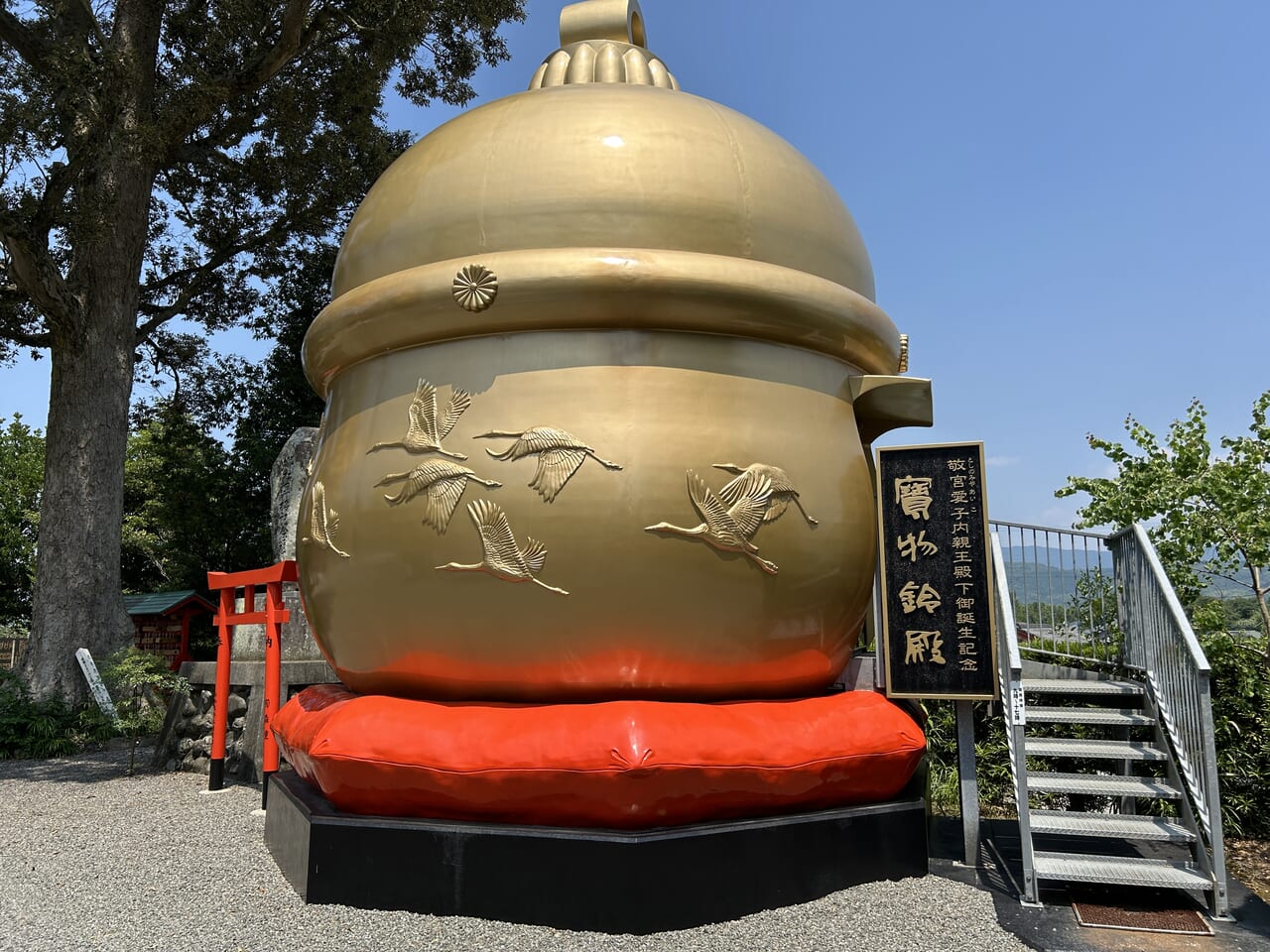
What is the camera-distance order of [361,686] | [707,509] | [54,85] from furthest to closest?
1. [54,85]
2. [361,686]
3. [707,509]

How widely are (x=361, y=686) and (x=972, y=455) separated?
4.30 m

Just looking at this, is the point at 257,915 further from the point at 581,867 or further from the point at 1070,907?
the point at 1070,907

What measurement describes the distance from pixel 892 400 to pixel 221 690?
6617mm

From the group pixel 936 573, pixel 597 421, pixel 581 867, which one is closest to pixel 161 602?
pixel 597 421

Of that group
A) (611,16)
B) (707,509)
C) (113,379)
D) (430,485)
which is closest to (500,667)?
(430,485)

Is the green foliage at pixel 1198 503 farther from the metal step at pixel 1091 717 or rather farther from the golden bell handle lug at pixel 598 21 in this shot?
the golden bell handle lug at pixel 598 21

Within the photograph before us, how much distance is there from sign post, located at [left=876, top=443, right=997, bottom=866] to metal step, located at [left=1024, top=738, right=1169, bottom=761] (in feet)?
1.46

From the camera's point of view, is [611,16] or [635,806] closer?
[635,806]

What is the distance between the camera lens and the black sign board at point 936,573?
5.74 m

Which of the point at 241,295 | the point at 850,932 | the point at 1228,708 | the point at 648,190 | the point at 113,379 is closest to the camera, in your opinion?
Result: the point at 850,932

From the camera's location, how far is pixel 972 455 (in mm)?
5910

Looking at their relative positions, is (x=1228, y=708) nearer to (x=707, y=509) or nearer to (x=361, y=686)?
(x=707, y=509)

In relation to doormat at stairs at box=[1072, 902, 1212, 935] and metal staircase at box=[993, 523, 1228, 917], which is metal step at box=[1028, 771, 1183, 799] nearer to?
metal staircase at box=[993, 523, 1228, 917]

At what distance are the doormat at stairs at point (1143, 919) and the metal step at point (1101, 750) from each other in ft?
3.05
